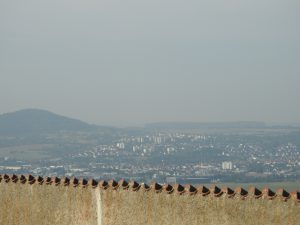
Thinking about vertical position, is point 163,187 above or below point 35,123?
below

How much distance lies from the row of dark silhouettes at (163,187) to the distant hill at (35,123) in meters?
140

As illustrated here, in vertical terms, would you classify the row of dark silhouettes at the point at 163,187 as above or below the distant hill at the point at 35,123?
below

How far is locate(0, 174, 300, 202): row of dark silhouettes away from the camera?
10880 mm

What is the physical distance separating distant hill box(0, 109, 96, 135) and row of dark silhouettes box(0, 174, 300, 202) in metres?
140

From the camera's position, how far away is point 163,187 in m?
12.6

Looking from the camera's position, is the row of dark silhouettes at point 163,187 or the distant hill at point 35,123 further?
the distant hill at point 35,123

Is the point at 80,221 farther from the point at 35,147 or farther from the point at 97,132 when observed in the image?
the point at 97,132

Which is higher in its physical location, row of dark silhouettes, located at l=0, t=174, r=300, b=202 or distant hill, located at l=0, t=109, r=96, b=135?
distant hill, located at l=0, t=109, r=96, b=135

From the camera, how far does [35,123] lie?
6491 inches

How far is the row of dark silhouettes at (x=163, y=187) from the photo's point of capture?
35.7 ft

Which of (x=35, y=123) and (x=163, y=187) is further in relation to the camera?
(x=35, y=123)

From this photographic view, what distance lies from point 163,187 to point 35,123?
15436cm

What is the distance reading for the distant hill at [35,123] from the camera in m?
158

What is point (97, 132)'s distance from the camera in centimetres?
15212
